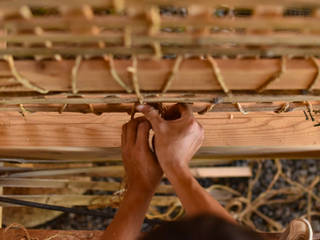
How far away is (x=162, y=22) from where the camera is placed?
0.44 meters

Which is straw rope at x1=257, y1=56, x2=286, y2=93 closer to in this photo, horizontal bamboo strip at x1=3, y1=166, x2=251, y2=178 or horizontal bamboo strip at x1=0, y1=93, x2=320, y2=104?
horizontal bamboo strip at x1=0, y1=93, x2=320, y2=104

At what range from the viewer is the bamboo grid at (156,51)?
0.44 meters

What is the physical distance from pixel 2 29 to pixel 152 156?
43 cm

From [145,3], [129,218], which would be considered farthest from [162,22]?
[129,218]

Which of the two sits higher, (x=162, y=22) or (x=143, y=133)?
(x=143, y=133)

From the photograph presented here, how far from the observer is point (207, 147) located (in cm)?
98

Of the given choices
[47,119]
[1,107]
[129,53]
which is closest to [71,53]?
[129,53]

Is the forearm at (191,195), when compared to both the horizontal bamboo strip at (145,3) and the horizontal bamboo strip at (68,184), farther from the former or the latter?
the horizontal bamboo strip at (68,184)

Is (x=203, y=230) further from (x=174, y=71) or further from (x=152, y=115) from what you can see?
(x=152, y=115)

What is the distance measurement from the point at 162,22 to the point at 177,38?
37mm

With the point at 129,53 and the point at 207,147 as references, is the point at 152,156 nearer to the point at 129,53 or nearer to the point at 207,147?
the point at 207,147

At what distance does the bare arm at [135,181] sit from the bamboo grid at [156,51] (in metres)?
0.13

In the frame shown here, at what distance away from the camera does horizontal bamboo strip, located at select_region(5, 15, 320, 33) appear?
0.44m

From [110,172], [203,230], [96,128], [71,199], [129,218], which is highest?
[110,172]
